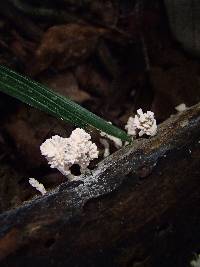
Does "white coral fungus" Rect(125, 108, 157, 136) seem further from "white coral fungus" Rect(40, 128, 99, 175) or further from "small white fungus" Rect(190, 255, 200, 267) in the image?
"small white fungus" Rect(190, 255, 200, 267)

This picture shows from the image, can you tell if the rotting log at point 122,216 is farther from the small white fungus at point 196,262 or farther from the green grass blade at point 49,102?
the green grass blade at point 49,102

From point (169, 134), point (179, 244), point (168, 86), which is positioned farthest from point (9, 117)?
point (179, 244)

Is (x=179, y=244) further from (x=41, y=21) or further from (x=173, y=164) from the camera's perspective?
(x=41, y=21)

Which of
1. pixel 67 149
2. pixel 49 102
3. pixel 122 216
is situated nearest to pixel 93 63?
pixel 49 102

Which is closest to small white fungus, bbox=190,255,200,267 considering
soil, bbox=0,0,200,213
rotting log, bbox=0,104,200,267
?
rotting log, bbox=0,104,200,267

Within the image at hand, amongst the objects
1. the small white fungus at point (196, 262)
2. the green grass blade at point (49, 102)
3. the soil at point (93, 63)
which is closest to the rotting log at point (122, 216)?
the small white fungus at point (196, 262)

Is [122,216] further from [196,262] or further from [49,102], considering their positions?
[49,102]
